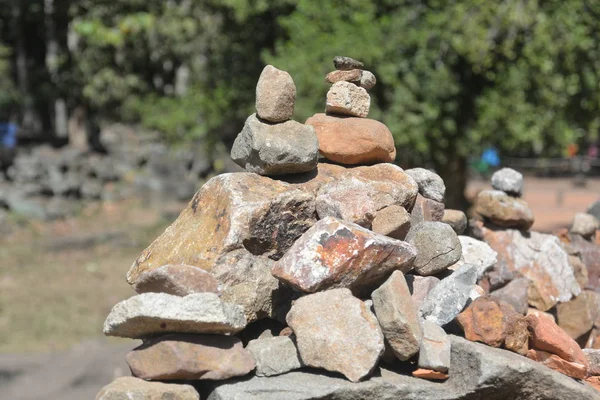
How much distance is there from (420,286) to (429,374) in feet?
1.62

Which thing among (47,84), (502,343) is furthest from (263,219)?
(47,84)

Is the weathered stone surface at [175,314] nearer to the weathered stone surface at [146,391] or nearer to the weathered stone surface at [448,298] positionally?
the weathered stone surface at [146,391]

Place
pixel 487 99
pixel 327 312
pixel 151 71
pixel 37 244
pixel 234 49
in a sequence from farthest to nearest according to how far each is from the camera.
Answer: pixel 151 71 → pixel 37 244 → pixel 234 49 → pixel 487 99 → pixel 327 312

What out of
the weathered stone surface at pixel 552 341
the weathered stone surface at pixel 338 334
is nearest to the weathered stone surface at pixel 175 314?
the weathered stone surface at pixel 338 334

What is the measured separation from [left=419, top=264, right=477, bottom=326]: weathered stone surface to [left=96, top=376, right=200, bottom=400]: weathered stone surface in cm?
97

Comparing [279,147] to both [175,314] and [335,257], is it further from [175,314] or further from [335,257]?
[175,314]

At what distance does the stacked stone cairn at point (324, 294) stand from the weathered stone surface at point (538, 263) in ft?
0.93

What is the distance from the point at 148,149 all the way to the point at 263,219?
52.2 feet

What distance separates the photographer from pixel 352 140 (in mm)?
3564

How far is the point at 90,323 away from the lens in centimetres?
959

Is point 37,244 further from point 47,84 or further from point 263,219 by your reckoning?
point 263,219

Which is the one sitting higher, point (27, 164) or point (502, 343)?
point (502, 343)

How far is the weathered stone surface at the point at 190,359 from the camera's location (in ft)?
8.97

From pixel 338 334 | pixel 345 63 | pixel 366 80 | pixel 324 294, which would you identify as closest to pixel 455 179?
pixel 366 80
